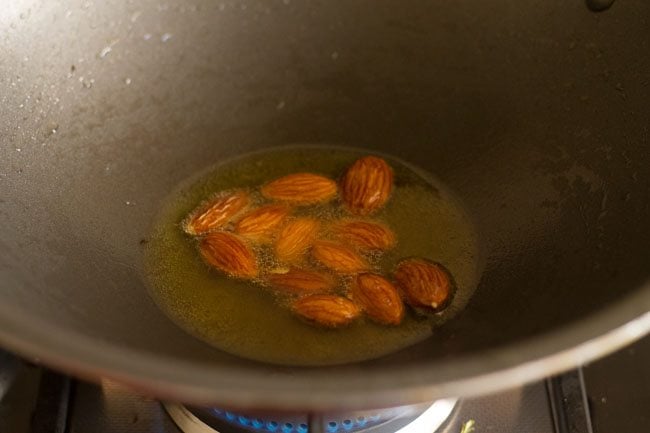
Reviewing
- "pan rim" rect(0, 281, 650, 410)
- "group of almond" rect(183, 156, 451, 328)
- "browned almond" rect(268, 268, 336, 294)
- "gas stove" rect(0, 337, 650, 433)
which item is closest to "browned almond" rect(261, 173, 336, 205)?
"group of almond" rect(183, 156, 451, 328)

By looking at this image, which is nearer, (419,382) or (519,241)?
(419,382)

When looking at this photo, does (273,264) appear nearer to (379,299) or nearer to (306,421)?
(379,299)

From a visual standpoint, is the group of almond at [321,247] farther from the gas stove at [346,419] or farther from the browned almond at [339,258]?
the gas stove at [346,419]

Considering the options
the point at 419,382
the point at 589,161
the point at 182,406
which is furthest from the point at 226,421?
the point at 589,161

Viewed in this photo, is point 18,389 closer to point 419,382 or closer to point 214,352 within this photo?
point 214,352

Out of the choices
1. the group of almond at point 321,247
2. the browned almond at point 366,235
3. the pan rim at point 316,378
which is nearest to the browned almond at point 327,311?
the group of almond at point 321,247

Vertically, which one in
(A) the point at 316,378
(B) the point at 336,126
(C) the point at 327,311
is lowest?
(A) the point at 316,378

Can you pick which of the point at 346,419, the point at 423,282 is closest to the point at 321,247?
the point at 423,282

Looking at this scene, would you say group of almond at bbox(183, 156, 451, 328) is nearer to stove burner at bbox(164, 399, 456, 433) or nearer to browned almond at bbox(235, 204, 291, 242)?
browned almond at bbox(235, 204, 291, 242)
